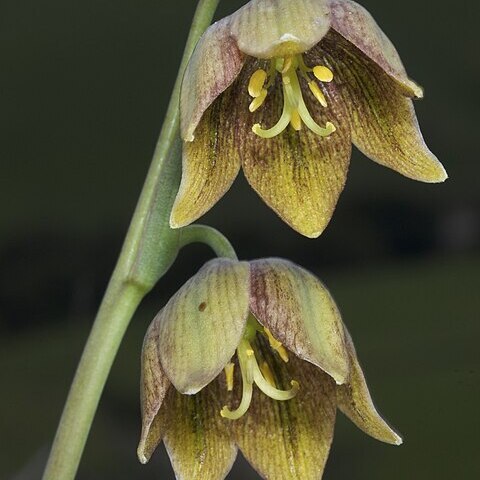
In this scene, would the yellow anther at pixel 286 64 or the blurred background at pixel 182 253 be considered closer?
the yellow anther at pixel 286 64

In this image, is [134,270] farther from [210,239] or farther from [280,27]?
[280,27]

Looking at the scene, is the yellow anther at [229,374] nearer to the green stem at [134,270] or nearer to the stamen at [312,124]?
the green stem at [134,270]

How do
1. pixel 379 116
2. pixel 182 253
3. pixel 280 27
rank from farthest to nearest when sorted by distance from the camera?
1. pixel 182 253
2. pixel 379 116
3. pixel 280 27

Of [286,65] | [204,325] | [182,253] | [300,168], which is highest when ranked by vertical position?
[286,65]

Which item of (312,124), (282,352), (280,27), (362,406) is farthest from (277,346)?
(280,27)

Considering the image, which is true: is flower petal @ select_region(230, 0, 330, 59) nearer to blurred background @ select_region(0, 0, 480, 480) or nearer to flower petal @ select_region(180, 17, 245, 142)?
flower petal @ select_region(180, 17, 245, 142)

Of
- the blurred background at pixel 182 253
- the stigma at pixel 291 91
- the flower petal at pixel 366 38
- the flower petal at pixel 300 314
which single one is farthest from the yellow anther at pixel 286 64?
the blurred background at pixel 182 253

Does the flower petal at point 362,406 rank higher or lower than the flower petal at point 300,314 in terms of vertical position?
lower

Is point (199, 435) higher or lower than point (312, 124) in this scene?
lower

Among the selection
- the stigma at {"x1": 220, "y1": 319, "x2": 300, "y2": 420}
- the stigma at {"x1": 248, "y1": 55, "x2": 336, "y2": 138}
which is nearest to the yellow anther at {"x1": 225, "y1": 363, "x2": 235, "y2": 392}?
the stigma at {"x1": 220, "y1": 319, "x2": 300, "y2": 420}
